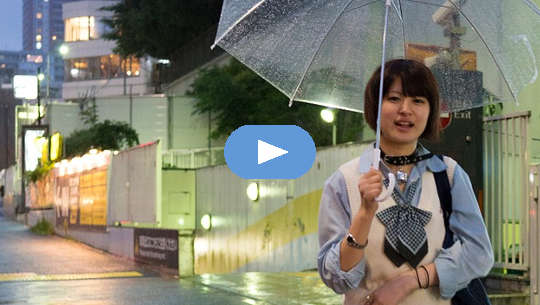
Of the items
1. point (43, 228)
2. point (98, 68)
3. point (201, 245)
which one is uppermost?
point (98, 68)

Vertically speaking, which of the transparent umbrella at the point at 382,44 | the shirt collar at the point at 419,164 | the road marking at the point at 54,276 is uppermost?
the transparent umbrella at the point at 382,44

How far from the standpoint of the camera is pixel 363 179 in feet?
9.27

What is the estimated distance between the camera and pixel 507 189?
31.7 ft

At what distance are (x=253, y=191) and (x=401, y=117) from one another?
16359 millimetres

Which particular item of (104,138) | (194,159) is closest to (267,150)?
(194,159)

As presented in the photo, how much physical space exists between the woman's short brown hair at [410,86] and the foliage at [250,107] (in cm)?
3101

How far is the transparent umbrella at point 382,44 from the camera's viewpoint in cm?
437

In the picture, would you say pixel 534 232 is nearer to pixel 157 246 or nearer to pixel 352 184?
pixel 352 184

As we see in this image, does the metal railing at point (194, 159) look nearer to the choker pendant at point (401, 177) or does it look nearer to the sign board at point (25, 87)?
the choker pendant at point (401, 177)

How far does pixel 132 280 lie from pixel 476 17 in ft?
36.9

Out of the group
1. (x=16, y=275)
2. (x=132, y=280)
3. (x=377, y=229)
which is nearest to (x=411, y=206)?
(x=377, y=229)

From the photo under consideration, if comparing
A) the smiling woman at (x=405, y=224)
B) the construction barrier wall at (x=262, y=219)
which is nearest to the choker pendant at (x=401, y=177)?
the smiling woman at (x=405, y=224)

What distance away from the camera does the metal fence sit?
9383 mm
